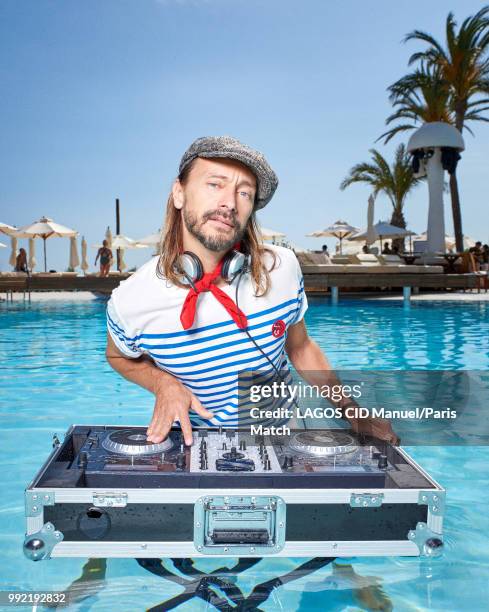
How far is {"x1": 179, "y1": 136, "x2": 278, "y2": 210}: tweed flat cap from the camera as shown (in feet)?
7.26

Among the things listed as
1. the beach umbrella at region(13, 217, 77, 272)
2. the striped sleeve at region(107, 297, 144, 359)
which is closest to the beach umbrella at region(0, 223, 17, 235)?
the beach umbrella at region(13, 217, 77, 272)

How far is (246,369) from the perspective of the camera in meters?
2.42

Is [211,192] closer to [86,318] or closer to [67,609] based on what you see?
[67,609]

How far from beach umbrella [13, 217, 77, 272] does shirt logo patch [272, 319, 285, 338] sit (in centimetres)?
2696

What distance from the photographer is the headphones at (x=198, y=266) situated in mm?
2217

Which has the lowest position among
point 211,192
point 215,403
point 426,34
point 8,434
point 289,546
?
point 8,434

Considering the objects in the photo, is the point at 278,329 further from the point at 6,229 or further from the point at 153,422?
the point at 6,229

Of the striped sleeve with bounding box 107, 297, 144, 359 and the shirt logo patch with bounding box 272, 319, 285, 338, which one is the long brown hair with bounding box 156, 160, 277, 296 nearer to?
the shirt logo patch with bounding box 272, 319, 285, 338

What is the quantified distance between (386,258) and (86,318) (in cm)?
1247

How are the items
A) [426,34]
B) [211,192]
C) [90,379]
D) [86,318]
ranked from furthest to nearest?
1. [426,34]
2. [86,318]
3. [90,379]
4. [211,192]

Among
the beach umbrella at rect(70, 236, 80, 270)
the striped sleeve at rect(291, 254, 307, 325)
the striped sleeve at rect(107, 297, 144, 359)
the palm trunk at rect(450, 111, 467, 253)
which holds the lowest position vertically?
the striped sleeve at rect(107, 297, 144, 359)

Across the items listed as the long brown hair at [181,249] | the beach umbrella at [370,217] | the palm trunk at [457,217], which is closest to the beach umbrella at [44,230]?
the beach umbrella at [370,217]

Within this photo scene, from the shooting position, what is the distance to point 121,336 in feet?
8.08

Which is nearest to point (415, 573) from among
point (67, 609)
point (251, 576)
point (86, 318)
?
point (251, 576)
